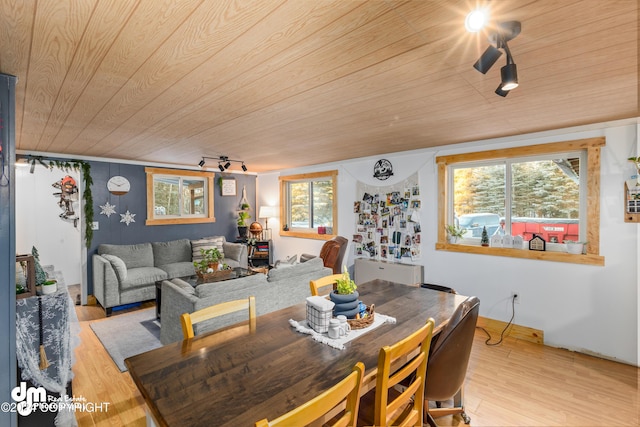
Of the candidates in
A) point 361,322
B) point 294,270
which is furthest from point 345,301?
point 294,270

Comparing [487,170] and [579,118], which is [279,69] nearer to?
[579,118]

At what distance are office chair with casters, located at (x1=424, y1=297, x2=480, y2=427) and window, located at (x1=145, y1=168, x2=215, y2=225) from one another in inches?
205

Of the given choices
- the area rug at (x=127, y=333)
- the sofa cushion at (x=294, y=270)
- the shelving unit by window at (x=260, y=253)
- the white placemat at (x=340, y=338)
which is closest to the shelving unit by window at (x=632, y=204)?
the white placemat at (x=340, y=338)

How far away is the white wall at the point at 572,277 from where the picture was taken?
280cm

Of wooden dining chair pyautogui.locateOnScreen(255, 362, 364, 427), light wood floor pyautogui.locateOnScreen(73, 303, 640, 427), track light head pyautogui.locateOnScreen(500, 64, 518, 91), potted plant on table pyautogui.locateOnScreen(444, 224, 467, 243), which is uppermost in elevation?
track light head pyautogui.locateOnScreen(500, 64, 518, 91)

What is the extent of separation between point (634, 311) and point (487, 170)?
195 cm

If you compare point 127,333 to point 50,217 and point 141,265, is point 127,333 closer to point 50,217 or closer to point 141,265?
point 141,265

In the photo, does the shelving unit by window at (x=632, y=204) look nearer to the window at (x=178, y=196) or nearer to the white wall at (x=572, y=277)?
the white wall at (x=572, y=277)

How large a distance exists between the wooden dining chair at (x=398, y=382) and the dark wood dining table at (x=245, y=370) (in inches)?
3.0

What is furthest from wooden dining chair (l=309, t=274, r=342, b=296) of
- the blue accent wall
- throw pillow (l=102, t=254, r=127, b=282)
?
the blue accent wall

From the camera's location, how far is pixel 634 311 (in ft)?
A: 9.04

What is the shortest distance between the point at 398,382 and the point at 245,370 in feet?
2.60

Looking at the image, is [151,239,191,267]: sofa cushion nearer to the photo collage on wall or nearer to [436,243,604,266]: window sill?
the photo collage on wall

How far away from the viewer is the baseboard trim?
326 centimetres
